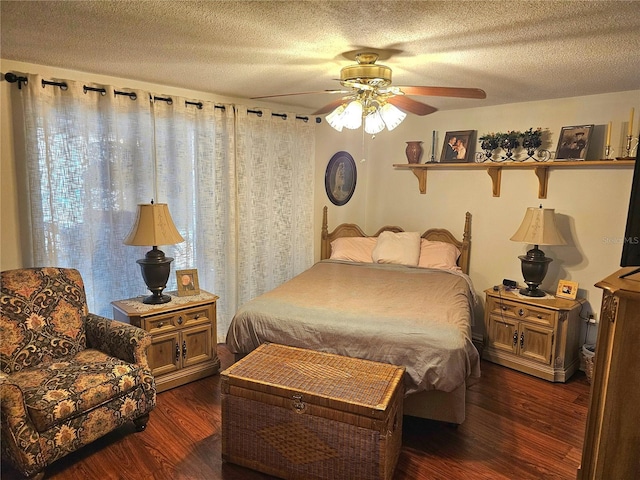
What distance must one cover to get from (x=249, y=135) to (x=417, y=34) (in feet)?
7.18

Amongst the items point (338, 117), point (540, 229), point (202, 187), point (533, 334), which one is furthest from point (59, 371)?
point (540, 229)

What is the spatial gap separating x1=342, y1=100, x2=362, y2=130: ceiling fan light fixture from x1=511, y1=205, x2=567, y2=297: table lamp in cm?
187

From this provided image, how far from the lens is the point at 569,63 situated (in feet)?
8.07

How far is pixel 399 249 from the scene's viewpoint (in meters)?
4.26

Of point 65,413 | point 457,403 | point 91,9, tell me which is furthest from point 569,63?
point 65,413

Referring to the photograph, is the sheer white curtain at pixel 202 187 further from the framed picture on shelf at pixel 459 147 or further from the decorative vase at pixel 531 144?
the decorative vase at pixel 531 144

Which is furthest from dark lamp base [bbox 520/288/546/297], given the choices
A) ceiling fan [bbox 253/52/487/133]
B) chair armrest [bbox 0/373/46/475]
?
chair armrest [bbox 0/373/46/475]

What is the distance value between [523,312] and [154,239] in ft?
9.54

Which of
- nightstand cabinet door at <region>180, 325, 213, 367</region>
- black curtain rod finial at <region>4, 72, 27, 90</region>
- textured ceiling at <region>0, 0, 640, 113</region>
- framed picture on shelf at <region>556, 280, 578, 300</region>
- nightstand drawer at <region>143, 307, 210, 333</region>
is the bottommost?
nightstand cabinet door at <region>180, 325, 213, 367</region>

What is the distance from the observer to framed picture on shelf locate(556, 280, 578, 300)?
3.45 metres

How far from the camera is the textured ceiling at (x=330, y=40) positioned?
1.72 metres

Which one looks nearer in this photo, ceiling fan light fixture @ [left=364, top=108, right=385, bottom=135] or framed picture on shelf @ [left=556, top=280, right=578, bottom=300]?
ceiling fan light fixture @ [left=364, top=108, right=385, bottom=135]

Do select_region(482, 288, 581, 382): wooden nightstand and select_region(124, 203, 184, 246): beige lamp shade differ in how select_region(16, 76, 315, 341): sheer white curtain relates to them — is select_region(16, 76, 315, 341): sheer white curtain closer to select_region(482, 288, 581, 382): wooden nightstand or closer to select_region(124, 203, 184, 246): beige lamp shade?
select_region(124, 203, 184, 246): beige lamp shade

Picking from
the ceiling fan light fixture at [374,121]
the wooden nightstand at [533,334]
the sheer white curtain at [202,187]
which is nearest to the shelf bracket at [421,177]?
the wooden nightstand at [533,334]
